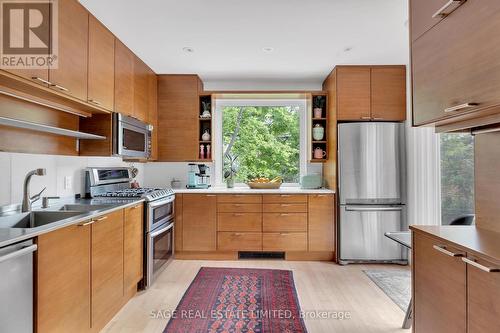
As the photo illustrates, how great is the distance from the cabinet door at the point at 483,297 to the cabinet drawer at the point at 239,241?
2.55 metres

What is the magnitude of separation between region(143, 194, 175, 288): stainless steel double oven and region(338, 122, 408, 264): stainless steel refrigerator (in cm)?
201

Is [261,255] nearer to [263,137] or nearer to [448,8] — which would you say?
[263,137]

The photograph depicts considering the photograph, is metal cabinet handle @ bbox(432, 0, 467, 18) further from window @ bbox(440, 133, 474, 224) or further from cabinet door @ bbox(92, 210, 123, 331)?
cabinet door @ bbox(92, 210, 123, 331)

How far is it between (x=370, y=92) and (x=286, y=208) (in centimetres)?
172

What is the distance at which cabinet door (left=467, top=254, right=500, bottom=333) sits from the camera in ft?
3.35

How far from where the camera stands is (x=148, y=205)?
2758 millimetres

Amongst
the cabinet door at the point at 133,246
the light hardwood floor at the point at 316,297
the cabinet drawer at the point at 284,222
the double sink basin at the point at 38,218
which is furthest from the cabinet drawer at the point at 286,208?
the double sink basin at the point at 38,218

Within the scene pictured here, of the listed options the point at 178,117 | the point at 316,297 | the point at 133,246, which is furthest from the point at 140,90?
the point at 316,297

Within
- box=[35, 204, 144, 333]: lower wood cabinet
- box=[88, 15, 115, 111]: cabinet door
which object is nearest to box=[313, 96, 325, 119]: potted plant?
box=[88, 15, 115, 111]: cabinet door

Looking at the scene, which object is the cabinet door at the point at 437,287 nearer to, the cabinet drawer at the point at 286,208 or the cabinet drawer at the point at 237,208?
the cabinet drawer at the point at 286,208

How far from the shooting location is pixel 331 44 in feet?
9.38

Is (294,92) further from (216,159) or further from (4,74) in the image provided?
(4,74)

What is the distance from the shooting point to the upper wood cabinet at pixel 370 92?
11.4ft

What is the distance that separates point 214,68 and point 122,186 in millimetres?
1768
